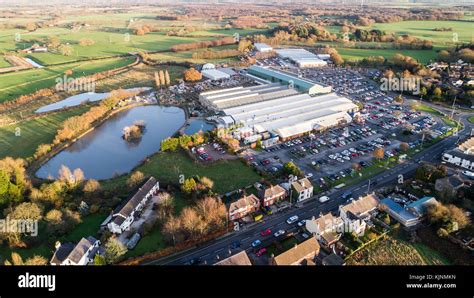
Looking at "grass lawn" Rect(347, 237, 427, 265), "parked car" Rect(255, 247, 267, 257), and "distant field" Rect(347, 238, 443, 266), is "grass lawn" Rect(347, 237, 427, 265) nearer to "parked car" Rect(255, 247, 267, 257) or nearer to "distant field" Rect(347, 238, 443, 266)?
"distant field" Rect(347, 238, 443, 266)

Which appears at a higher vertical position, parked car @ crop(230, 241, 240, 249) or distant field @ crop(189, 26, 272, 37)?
distant field @ crop(189, 26, 272, 37)

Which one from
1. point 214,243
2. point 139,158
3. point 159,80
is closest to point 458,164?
point 214,243

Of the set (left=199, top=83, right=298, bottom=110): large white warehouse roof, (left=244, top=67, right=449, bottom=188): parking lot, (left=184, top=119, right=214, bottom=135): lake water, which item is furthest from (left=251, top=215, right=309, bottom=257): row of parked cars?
(left=199, top=83, right=298, bottom=110): large white warehouse roof

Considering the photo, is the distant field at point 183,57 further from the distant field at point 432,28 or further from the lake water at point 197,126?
the distant field at point 432,28

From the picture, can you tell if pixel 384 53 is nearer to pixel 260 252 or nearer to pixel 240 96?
pixel 240 96

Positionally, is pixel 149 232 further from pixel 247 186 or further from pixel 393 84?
pixel 393 84

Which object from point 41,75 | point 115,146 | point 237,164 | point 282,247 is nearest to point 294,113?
point 237,164
